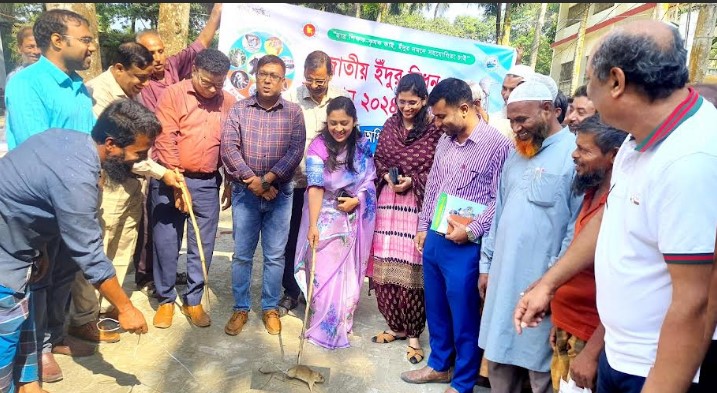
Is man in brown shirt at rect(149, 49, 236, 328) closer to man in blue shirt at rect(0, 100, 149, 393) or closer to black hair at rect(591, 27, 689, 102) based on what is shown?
man in blue shirt at rect(0, 100, 149, 393)

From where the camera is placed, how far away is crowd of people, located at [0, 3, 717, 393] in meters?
1.17

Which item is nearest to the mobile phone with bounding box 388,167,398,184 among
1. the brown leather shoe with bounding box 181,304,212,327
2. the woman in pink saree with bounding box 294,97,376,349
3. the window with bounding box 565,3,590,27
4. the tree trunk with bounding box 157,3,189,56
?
the woman in pink saree with bounding box 294,97,376,349

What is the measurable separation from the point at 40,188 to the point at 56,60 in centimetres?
118

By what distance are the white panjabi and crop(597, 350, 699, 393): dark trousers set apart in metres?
1.14

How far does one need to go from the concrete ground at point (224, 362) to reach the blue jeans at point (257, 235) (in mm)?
278

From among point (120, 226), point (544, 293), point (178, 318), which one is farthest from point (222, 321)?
point (544, 293)

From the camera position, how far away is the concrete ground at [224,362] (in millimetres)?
2693

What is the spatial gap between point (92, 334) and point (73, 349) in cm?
16

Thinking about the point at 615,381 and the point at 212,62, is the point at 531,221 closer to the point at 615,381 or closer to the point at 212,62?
the point at 615,381

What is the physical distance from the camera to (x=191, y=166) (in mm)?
3283

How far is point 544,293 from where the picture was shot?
1.69 meters

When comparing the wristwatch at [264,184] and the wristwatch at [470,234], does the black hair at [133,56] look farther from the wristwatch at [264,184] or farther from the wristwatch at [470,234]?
the wristwatch at [470,234]

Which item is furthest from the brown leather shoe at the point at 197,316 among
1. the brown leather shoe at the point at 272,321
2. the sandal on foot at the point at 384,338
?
the sandal on foot at the point at 384,338

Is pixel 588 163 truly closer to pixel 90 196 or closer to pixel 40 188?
pixel 90 196
